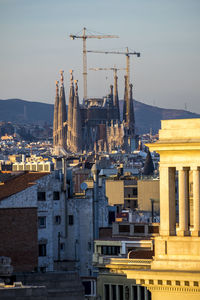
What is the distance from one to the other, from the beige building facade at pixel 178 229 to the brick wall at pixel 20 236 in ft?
84.4

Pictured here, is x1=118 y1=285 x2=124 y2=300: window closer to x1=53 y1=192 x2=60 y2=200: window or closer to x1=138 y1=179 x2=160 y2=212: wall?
x1=53 y1=192 x2=60 y2=200: window

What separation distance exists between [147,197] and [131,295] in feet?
189

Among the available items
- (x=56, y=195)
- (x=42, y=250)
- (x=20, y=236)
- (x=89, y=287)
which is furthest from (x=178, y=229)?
(x=56, y=195)

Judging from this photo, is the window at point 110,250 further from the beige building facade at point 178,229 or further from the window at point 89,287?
the beige building facade at point 178,229

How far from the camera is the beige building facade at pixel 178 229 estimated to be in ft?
62.2

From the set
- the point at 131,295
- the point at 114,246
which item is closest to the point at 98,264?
the point at 131,295

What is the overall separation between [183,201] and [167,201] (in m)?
0.24

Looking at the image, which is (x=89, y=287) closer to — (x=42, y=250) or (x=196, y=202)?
(x=42, y=250)

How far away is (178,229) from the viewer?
19234 mm

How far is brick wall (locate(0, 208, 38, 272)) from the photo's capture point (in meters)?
45.3

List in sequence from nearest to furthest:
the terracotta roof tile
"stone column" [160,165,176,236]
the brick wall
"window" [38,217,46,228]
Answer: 1. "stone column" [160,165,176,236]
2. the brick wall
3. the terracotta roof tile
4. "window" [38,217,46,228]

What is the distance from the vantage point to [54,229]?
160ft

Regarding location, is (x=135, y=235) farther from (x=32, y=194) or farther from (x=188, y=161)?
(x=188, y=161)

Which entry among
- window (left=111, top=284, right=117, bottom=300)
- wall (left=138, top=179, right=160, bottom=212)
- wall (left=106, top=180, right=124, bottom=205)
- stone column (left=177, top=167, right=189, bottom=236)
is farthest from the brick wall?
wall (left=106, top=180, right=124, bottom=205)
